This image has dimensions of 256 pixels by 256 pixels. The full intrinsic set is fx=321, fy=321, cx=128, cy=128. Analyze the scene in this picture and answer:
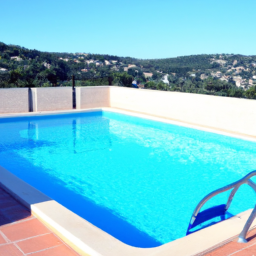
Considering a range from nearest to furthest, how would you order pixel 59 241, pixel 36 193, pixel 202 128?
pixel 59 241, pixel 36 193, pixel 202 128

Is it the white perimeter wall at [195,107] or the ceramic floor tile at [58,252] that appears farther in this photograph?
the white perimeter wall at [195,107]

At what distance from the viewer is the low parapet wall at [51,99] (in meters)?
10.9

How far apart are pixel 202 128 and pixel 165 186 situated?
3736 millimetres

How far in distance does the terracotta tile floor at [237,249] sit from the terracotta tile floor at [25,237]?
108 cm

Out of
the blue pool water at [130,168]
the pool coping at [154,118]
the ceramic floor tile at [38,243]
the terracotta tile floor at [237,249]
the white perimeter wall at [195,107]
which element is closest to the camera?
the terracotta tile floor at [237,249]

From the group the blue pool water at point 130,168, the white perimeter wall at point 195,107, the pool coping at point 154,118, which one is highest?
the white perimeter wall at point 195,107

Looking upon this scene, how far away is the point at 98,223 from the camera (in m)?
4.00

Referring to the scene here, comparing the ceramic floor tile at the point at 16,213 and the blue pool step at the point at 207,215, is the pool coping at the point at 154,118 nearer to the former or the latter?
the blue pool step at the point at 207,215

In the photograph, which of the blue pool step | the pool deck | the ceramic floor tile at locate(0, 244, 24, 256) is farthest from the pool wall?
the ceramic floor tile at locate(0, 244, 24, 256)

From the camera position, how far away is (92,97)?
1191 centimetres

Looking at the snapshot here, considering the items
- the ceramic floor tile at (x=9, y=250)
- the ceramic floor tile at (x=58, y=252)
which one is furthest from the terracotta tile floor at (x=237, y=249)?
the ceramic floor tile at (x=9, y=250)

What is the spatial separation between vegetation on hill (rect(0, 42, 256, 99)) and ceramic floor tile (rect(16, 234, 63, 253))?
33.7 feet

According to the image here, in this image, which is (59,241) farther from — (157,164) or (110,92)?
(110,92)

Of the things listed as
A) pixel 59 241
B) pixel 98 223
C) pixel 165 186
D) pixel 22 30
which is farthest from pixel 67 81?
pixel 22 30
